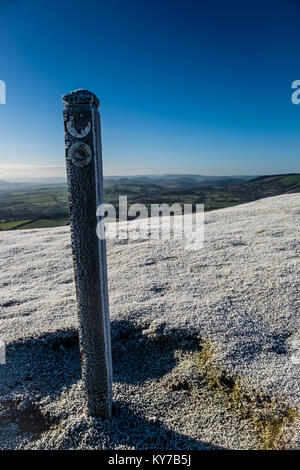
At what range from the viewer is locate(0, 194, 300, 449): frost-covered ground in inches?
188

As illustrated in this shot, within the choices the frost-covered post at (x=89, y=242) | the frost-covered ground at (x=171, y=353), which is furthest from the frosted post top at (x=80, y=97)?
the frost-covered ground at (x=171, y=353)

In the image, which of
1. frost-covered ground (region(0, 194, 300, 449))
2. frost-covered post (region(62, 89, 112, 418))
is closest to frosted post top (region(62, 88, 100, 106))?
frost-covered post (region(62, 89, 112, 418))

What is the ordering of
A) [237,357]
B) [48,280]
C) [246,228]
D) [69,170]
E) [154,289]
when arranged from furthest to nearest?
[246,228], [48,280], [154,289], [237,357], [69,170]

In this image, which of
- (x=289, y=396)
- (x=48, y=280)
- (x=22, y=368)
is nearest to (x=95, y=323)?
(x=22, y=368)

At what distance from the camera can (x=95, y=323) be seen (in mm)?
4637

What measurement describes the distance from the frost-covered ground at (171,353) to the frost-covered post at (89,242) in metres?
0.83

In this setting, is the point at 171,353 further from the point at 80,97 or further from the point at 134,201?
the point at 134,201

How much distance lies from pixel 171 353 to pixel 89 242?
151 inches

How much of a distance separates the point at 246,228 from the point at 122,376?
34.7 ft

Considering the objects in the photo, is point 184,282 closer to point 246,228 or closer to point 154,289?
point 154,289

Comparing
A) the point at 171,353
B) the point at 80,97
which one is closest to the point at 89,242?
the point at 80,97

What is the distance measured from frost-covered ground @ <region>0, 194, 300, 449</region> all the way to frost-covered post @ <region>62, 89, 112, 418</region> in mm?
829

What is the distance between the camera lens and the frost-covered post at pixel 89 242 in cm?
391

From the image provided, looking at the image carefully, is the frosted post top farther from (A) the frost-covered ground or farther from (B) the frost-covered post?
(A) the frost-covered ground
